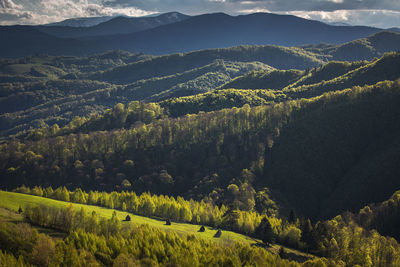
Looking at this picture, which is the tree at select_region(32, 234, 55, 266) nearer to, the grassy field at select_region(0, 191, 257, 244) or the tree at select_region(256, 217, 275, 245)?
the grassy field at select_region(0, 191, 257, 244)

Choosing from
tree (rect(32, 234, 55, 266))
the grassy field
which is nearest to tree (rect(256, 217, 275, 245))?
the grassy field

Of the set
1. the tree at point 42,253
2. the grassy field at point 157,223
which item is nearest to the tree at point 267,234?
the grassy field at point 157,223

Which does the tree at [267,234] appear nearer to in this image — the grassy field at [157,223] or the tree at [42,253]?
the grassy field at [157,223]

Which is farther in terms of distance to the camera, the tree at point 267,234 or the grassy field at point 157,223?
the tree at point 267,234

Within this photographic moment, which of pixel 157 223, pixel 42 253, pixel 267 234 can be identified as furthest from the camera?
pixel 157 223

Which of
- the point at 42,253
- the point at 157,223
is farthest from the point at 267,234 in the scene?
the point at 42,253

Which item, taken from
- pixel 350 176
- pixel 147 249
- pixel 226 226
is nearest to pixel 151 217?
pixel 226 226

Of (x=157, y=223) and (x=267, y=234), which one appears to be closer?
(x=267, y=234)

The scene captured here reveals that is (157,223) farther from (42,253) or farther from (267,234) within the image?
(42,253)

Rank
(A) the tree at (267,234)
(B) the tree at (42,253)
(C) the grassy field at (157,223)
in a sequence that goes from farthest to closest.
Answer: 1. (A) the tree at (267,234)
2. (C) the grassy field at (157,223)
3. (B) the tree at (42,253)

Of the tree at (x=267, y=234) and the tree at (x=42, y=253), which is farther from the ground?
the tree at (x=42, y=253)

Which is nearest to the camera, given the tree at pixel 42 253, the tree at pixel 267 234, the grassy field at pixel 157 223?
the tree at pixel 42 253

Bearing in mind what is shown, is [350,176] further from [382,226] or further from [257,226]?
[257,226]
